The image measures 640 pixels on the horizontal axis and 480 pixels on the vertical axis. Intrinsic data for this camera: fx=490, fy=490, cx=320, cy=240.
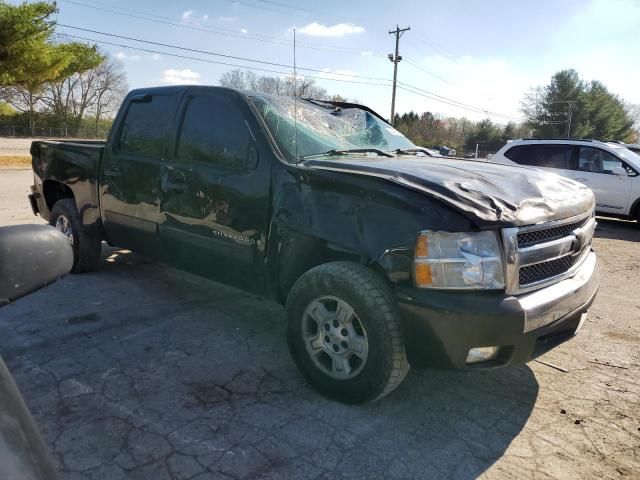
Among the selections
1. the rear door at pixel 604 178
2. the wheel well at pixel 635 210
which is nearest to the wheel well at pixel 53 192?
the rear door at pixel 604 178

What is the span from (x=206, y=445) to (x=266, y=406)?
1.52 feet

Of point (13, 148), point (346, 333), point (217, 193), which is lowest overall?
point (346, 333)

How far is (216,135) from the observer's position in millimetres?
3686

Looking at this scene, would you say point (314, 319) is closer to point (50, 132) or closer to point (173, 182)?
point (173, 182)

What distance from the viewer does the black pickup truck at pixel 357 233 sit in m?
2.51

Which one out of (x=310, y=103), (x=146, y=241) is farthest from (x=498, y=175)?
(x=146, y=241)

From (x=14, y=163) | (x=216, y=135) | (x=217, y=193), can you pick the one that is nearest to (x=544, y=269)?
(x=217, y=193)

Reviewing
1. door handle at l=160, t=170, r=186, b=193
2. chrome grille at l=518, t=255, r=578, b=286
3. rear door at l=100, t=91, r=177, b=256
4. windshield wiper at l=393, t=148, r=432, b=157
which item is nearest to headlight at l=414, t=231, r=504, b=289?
chrome grille at l=518, t=255, r=578, b=286

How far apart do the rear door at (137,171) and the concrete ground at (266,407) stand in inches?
27.6

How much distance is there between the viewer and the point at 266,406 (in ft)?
9.43

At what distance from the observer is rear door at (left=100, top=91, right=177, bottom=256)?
411 centimetres

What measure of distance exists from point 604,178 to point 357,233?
974 cm

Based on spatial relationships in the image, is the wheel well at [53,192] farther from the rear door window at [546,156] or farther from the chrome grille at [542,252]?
the rear door window at [546,156]

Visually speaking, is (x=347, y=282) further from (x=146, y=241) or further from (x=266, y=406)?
(x=146, y=241)
